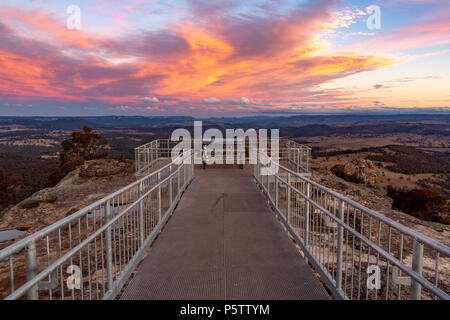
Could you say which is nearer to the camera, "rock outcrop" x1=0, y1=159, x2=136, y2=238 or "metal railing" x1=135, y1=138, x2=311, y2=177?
"rock outcrop" x1=0, y1=159, x2=136, y2=238

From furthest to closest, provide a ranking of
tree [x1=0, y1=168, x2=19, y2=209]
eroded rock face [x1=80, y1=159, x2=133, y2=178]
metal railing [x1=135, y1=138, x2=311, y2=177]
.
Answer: tree [x1=0, y1=168, x2=19, y2=209]
eroded rock face [x1=80, y1=159, x2=133, y2=178]
metal railing [x1=135, y1=138, x2=311, y2=177]

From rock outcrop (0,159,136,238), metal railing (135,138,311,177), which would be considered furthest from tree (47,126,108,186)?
metal railing (135,138,311,177)

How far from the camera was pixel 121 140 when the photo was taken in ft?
311

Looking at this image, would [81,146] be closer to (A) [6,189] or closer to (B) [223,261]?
(A) [6,189]

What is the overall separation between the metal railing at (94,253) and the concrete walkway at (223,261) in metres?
0.27

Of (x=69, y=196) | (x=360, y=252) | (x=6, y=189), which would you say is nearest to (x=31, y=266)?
(x=360, y=252)

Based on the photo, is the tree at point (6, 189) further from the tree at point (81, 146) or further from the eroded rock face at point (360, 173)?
the eroded rock face at point (360, 173)

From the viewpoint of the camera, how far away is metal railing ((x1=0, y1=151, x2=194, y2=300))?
7.73ft

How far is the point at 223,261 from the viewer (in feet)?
15.9

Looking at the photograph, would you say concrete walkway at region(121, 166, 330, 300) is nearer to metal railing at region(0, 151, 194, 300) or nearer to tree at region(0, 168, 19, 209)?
metal railing at region(0, 151, 194, 300)

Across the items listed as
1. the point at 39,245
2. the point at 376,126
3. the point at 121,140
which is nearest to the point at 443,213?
the point at 39,245

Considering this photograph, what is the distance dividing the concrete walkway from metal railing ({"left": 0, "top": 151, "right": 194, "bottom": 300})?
273 millimetres

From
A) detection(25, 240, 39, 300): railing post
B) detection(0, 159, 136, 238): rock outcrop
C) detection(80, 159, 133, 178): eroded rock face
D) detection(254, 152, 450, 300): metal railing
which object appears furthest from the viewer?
detection(80, 159, 133, 178): eroded rock face

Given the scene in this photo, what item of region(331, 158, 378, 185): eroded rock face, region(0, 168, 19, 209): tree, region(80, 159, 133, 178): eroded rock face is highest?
region(80, 159, 133, 178): eroded rock face
